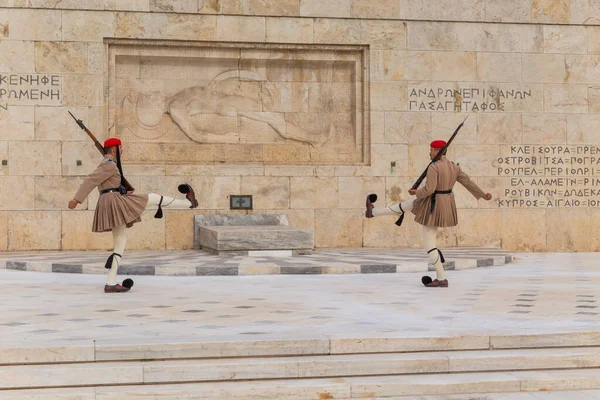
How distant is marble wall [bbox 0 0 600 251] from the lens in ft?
49.5

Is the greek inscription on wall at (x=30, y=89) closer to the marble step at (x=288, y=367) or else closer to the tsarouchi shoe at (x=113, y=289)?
the tsarouchi shoe at (x=113, y=289)

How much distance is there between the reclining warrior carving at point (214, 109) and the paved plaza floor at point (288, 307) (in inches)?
197

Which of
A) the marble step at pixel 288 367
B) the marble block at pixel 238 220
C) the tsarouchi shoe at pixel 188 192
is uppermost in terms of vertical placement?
the tsarouchi shoe at pixel 188 192

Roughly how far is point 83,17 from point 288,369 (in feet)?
37.2

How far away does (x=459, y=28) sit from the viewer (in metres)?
16.2

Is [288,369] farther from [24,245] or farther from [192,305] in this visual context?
[24,245]

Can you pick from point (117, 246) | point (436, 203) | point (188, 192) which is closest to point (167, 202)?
point (188, 192)

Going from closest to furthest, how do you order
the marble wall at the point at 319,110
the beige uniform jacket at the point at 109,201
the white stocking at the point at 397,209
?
1. the beige uniform jacket at the point at 109,201
2. the white stocking at the point at 397,209
3. the marble wall at the point at 319,110

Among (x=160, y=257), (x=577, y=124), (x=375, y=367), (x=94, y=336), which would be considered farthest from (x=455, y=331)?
(x=577, y=124)

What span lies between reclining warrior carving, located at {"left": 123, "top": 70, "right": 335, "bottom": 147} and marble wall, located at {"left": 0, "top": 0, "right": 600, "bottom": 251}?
0.06 metres

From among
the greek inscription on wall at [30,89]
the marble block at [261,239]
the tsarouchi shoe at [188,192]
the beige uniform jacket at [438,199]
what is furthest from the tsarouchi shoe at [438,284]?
the greek inscription on wall at [30,89]

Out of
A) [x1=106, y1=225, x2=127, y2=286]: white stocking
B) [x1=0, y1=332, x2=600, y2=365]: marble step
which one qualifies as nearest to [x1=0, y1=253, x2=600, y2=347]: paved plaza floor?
[x1=0, y1=332, x2=600, y2=365]: marble step

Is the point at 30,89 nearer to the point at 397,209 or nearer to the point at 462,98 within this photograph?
the point at 462,98

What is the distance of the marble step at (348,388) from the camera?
5062mm
